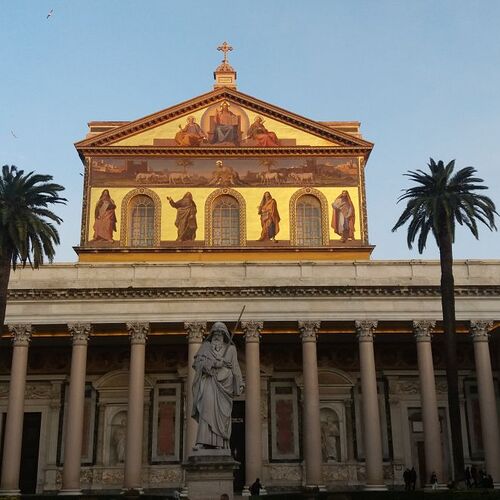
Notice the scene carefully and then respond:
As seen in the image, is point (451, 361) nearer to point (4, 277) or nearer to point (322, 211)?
point (322, 211)

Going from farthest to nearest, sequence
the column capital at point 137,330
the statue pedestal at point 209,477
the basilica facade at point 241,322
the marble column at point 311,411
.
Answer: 1. the column capital at point 137,330
2. the basilica facade at point 241,322
3. the marble column at point 311,411
4. the statue pedestal at point 209,477

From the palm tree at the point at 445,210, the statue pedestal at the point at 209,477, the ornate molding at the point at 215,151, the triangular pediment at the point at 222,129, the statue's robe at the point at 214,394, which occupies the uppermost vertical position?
the triangular pediment at the point at 222,129

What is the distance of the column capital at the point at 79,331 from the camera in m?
31.2

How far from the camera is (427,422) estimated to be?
3045cm

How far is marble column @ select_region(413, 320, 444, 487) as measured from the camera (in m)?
29.9

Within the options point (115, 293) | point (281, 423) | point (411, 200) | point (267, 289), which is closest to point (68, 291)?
point (115, 293)

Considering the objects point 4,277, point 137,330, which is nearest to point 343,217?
point 137,330

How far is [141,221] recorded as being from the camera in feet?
122

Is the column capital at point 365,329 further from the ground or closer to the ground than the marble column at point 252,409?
further from the ground

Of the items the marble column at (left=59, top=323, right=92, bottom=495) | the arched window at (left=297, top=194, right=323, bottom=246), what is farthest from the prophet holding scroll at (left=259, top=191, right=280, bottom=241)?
the marble column at (left=59, top=323, right=92, bottom=495)

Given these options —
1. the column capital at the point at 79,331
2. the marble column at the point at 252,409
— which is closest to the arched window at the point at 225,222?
the marble column at the point at 252,409

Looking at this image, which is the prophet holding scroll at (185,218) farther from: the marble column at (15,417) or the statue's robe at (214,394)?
the statue's robe at (214,394)

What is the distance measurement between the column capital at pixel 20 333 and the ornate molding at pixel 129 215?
272 inches

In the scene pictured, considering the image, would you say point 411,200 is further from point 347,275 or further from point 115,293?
point 115,293
